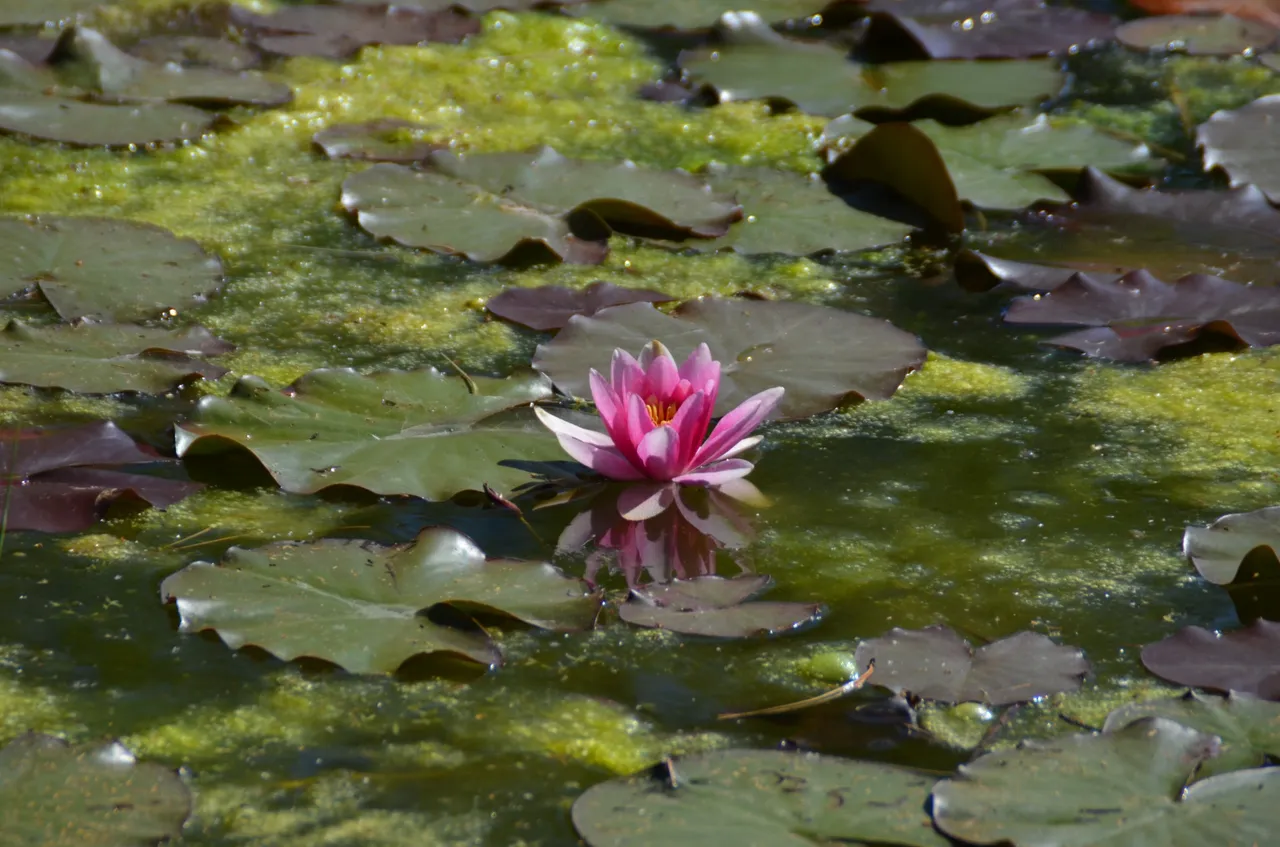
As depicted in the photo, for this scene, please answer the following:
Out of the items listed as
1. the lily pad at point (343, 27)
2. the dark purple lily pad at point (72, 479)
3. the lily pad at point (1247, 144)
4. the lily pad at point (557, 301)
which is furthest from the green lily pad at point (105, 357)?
the lily pad at point (1247, 144)

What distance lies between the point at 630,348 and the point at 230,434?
576 millimetres

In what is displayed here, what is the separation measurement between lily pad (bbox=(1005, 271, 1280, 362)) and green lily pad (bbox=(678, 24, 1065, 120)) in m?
0.92

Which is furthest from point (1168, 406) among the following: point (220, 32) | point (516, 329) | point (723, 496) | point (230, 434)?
point (220, 32)

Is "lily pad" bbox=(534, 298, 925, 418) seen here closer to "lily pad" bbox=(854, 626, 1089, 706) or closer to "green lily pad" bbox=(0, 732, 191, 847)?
"lily pad" bbox=(854, 626, 1089, 706)

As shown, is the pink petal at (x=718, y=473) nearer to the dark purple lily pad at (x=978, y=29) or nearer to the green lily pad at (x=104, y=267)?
the green lily pad at (x=104, y=267)

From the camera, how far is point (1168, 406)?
6.52 feet

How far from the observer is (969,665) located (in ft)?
4.50

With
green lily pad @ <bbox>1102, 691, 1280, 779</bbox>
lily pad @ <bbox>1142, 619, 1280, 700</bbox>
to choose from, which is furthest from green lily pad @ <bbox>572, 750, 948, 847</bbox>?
lily pad @ <bbox>1142, 619, 1280, 700</bbox>

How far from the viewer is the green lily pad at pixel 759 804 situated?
43.9 inches

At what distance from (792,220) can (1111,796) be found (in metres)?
1.55

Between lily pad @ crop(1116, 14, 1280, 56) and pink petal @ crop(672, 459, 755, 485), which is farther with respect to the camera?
lily pad @ crop(1116, 14, 1280, 56)

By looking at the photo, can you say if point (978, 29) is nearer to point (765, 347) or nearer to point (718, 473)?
point (765, 347)

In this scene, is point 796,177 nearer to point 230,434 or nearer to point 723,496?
point 723,496

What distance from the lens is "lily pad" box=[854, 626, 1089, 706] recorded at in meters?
1.34
